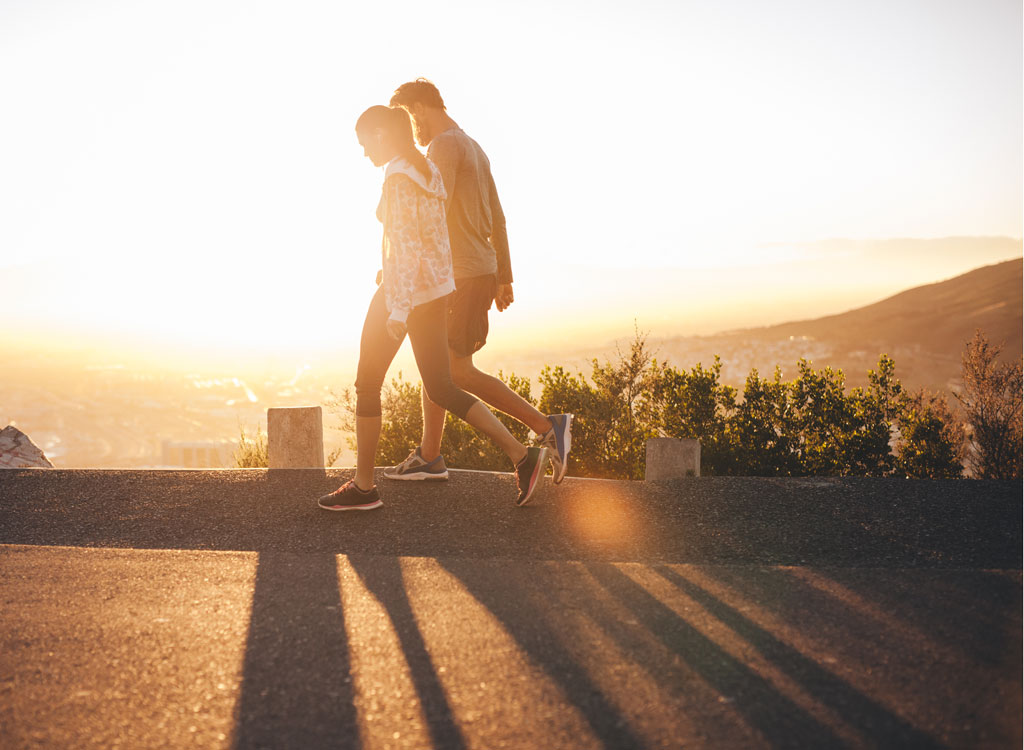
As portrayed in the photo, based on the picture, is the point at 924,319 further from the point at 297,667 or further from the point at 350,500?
the point at 297,667

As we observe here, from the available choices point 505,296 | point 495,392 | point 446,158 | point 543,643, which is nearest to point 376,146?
point 446,158

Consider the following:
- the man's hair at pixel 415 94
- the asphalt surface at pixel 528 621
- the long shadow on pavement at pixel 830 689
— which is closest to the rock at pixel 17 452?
the asphalt surface at pixel 528 621

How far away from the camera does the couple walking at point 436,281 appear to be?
3.92 metres

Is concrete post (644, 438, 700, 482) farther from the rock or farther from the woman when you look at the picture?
the rock

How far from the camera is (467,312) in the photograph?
438 cm

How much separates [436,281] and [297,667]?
2116 millimetres

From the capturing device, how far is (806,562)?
3352mm

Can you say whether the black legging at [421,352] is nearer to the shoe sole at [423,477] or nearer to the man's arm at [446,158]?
the man's arm at [446,158]

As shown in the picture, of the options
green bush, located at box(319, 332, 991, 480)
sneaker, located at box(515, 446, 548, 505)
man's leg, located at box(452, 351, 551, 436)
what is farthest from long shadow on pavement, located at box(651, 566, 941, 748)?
green bush, located at box(319, 332, 991, 480)

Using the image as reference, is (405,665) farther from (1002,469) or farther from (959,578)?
(1002,469)

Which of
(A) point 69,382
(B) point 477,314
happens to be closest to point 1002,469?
(B) point 477,314

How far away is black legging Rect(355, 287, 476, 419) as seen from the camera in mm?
4035

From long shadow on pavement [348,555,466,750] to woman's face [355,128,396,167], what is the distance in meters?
2.02

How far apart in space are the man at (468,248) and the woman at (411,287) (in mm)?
240
